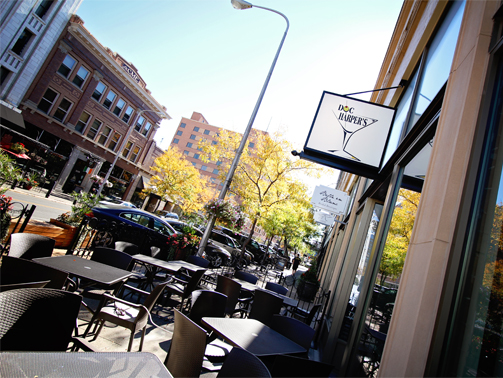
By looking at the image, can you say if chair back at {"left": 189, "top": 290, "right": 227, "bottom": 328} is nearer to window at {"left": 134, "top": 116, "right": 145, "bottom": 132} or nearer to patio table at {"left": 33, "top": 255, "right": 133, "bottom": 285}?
patio table at {"left": 33, "top": 255, "right": 133, "bottom": 285}

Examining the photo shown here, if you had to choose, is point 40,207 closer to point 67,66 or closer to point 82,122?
point 82,122

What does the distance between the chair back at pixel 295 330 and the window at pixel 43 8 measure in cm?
2791

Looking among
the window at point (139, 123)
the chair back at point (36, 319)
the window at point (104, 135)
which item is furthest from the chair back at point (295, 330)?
the window at point (139, 123)

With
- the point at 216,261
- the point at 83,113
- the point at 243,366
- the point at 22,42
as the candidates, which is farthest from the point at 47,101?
the point at 243,366

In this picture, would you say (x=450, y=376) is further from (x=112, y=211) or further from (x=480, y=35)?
(x=112, y=211)

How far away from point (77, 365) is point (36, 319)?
0.78 m

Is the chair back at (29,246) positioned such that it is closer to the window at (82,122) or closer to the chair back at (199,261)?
the chair back at (199,261)

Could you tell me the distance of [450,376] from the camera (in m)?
1.57

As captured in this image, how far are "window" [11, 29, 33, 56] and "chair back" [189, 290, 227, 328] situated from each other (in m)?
25.8

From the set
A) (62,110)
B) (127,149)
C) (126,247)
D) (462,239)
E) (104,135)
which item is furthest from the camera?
(127,149)

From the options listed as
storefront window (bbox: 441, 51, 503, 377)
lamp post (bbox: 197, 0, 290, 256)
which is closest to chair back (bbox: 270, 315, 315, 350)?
storefront window (bbox: 441, 51, 503, 377)

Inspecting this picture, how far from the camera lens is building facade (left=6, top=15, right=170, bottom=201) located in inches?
870

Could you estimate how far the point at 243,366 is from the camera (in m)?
1.87

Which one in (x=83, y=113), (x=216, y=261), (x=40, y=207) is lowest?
(x=40, y=207)
